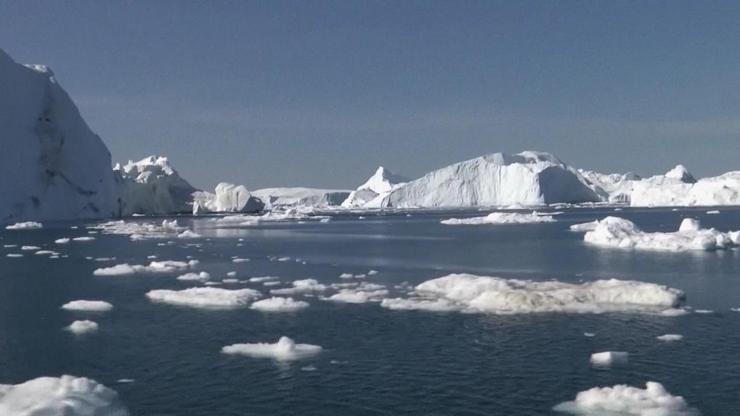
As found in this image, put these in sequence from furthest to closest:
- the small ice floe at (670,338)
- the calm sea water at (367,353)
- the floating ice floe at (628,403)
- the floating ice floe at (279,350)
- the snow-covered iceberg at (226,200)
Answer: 1. the snow-covered iceberg at (226,200)
2. the small ice floe at (670,338)
3. the floating ice floe at (279,350)
4. the calm sea water at (367,353)
5. the floating ice floe at (628,403)

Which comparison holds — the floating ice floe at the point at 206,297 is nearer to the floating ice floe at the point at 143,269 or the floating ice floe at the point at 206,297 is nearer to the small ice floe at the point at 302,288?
the small ice floe at the point at 302,288

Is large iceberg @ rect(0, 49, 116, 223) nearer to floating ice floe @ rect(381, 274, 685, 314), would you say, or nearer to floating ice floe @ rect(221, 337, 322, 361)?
floating ice floe @ rect(381, 274, 685, 314)

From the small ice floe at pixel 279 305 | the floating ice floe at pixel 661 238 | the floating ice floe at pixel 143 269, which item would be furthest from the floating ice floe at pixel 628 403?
the floating ice floe at pixel 661 238

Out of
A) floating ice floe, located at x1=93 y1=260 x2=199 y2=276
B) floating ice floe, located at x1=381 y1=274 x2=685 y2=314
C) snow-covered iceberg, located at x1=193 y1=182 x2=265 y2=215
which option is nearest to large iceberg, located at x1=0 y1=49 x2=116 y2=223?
snow-covered iceberg, located at x1=193 y1=182 x2=265 y2=215

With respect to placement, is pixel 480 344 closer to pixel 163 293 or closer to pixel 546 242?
pixel 163 293

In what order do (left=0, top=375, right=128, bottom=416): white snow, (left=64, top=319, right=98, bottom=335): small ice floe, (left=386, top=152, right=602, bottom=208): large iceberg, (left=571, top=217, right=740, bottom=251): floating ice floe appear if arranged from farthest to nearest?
(left=386, top=152, right=602, bottom=208): large iceberg < (left=571, top=217, right=740, bottom=251): floating ice floe < (left=64, top=319, right=98, bottom=335): small ice floe < (left=0, top=375, right=128, bottom=416): white snow

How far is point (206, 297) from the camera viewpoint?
22.0 metres

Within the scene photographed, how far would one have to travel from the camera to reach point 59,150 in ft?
268

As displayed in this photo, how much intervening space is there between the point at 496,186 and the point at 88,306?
119138mm

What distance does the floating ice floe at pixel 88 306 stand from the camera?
69.3 ft

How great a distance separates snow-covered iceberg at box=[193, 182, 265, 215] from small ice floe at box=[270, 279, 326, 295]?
99326 mm

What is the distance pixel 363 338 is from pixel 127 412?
637cm

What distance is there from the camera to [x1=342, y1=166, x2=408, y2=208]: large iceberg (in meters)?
174

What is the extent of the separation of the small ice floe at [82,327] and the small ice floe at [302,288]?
671 cm
